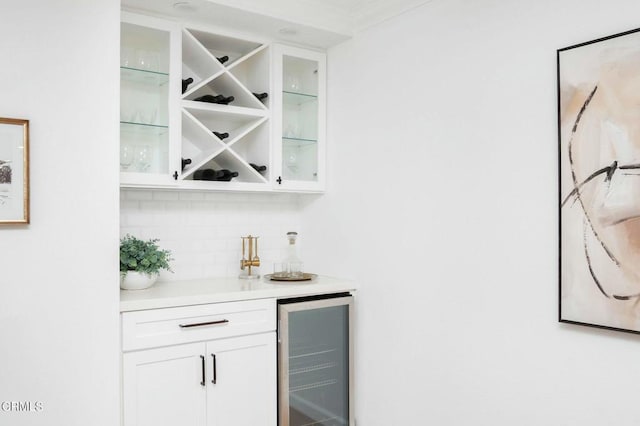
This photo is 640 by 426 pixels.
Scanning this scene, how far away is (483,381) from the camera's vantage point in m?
2.46

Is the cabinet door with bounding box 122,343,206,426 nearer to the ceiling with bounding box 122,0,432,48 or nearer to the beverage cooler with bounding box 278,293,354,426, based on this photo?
the beverage cooler with bounding box 278,293,354,426

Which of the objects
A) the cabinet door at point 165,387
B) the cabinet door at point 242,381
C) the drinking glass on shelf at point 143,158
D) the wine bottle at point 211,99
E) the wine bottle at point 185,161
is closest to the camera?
the cabinet door at point 165,387

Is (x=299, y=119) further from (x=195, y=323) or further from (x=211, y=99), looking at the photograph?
(x=195, y=323)

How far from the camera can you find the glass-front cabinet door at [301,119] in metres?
3.32

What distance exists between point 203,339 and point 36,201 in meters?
1.01

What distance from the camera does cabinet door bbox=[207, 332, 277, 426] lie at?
271 cm

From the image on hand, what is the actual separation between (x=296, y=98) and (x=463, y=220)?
140 cm

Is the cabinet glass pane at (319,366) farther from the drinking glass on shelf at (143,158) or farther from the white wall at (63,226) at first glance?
the drinking glass on shelf at (143,158)

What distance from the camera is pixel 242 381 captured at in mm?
2795

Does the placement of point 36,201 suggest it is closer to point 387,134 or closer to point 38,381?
point 38,381

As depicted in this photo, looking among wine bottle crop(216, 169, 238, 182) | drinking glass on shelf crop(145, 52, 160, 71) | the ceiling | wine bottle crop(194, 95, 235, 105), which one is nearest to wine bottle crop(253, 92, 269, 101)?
wine bottle crop(194, 95, 235, 105)

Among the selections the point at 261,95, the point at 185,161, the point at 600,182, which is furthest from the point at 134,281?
the point at 600,182

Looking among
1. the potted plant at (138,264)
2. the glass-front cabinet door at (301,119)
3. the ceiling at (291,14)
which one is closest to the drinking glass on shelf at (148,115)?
the ceiling at (291,14)

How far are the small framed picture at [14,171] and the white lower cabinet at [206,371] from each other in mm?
650
